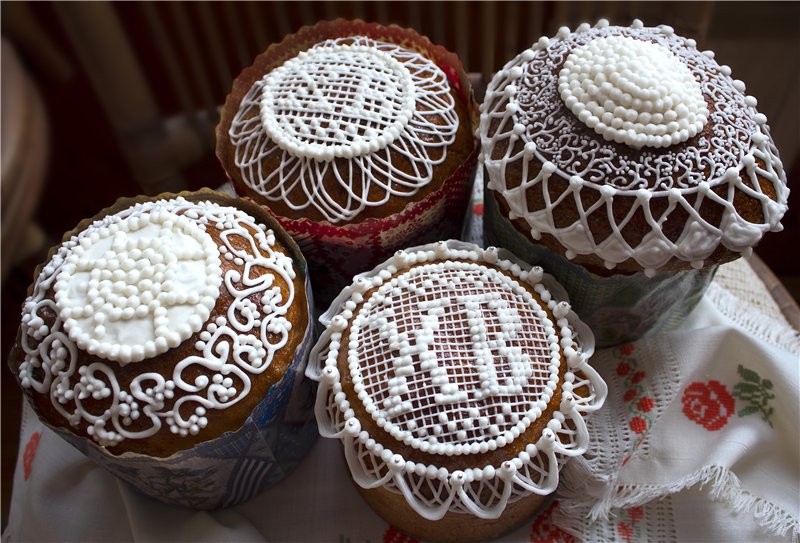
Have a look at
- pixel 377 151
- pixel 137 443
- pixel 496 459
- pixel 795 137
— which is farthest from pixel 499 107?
pixel 795 137

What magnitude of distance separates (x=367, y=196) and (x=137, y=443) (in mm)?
427

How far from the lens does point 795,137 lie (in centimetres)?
203

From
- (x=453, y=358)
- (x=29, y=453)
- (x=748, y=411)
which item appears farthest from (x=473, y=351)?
(x=29, y=453)

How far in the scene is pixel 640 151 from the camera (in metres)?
0.90

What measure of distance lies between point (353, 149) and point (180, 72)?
1.31m

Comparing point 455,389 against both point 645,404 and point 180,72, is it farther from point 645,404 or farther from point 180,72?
point 180,72

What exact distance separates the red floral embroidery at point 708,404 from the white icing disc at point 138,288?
2.27 ft

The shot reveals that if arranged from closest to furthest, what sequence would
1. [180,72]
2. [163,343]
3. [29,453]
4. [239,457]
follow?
[163,343] → [239,457] → [29,453] → [180,72]

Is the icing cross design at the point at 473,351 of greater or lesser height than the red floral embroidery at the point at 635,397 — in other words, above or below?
above

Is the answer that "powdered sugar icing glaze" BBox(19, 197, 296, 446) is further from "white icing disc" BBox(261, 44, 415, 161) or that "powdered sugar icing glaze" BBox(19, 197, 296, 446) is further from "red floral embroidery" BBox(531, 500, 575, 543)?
"red floral embroidery" BBox(531, 500, 575, 543)

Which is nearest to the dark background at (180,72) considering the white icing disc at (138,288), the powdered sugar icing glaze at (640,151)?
the white icing disc at (138,288)

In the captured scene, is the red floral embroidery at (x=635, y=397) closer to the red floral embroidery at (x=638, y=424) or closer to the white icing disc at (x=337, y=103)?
the red floral embroidery at (x=638, y=424)

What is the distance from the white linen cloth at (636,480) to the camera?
3.27 ft

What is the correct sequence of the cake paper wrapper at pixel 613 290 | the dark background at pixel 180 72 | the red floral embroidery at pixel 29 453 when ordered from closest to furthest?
1. the cake paper wrapper at pixel 613 290
2. the red floral embroidery at pixel 29 453
3. the dark background at pixel 180 72
